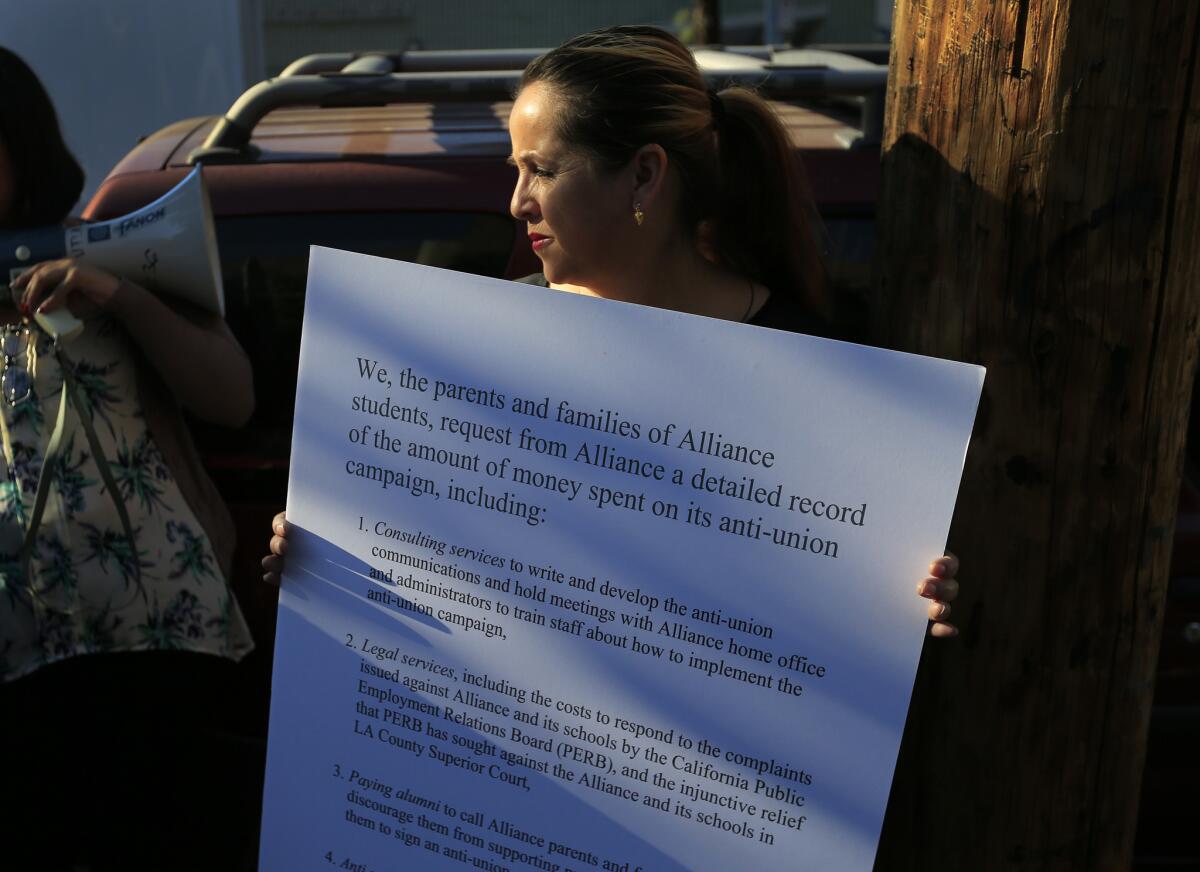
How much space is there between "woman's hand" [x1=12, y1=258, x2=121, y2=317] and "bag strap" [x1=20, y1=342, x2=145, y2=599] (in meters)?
0.09

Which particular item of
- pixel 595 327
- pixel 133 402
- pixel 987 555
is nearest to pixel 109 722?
pixel 133 402

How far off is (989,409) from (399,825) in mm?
955

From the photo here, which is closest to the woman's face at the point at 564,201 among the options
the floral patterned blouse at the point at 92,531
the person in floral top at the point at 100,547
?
the person in floral top at the point at 100,547

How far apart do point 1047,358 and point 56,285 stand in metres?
1.63

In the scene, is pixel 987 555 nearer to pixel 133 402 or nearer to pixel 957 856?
pixel 957 856

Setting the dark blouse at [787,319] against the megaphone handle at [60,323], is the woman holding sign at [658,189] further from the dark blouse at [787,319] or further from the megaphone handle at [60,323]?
the megaphone handle at [60,323]

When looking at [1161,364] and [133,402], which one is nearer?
[1161,364]

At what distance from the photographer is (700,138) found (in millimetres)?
1821

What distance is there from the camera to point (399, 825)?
1643 mm

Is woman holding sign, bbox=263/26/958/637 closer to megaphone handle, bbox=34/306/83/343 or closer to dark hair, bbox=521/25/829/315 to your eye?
dark hair, bbox=521/25/829/315

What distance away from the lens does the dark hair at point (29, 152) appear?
7.84ft

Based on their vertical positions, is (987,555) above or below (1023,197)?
below

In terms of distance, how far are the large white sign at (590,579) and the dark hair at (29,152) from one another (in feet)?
3.59

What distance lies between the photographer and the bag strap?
215 cm
